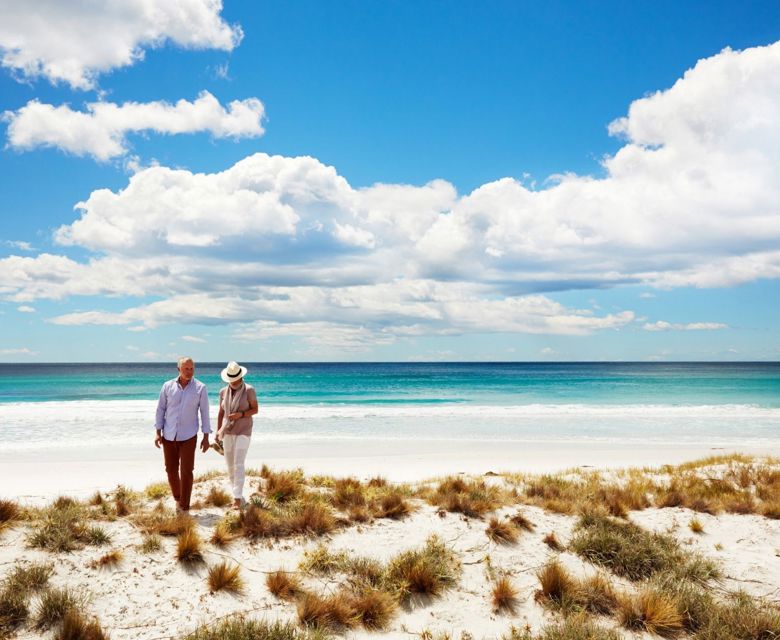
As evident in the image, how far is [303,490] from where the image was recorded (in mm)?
8727

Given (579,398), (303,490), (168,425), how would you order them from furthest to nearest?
(579,398), (303,490), (168,425)

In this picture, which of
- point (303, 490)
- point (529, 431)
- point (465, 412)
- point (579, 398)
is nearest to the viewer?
point (303, 490)

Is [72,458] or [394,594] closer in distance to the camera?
[394,594]

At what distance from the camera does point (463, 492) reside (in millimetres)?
8781

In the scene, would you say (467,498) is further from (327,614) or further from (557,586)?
(327,614)

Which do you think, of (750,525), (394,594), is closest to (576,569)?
(394,594)

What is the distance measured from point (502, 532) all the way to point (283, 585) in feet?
10.3

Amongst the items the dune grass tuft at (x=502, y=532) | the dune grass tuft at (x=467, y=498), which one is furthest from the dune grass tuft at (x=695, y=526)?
the dune grass tuft at (x=502, y=532)

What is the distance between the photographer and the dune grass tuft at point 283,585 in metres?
5.56

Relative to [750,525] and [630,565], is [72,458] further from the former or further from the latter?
[750,525]

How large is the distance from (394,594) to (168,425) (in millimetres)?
3966

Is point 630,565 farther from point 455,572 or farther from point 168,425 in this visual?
point 168,425

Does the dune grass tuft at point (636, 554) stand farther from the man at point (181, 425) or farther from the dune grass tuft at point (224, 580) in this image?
the man at point (181, 425)

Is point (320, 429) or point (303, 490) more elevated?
point (303, 490)
